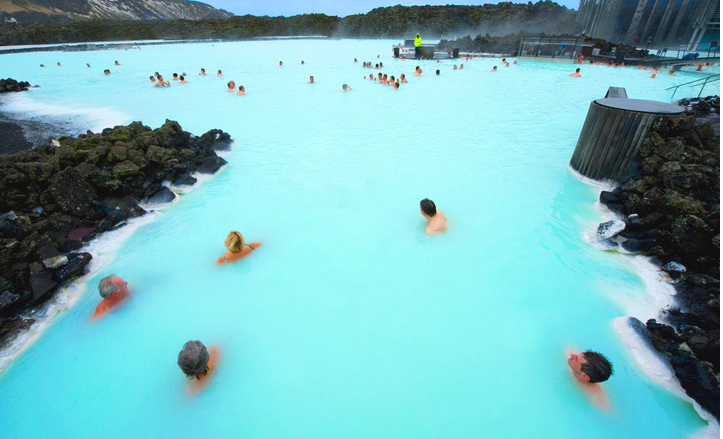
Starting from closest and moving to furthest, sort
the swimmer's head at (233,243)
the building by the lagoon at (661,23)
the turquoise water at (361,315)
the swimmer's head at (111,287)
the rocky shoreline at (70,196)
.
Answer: the turquoise water at (361,315)
the swimmer's head at (111,287)
the rocky shoreline at (70,196)
the swimmer's head at (233,243)
the building by the lagoon at (661,23)

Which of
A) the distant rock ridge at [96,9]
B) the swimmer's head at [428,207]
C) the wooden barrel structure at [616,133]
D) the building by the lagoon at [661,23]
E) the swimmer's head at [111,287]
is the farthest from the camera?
the distant rock ridge at [96,9]

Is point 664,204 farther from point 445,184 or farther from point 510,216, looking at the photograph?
point 445,184

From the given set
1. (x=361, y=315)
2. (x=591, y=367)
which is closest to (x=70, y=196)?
(x=361, y=315)

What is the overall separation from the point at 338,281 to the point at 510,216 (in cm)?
322

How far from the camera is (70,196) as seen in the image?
16.8 ft

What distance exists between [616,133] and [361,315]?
5.01 metres

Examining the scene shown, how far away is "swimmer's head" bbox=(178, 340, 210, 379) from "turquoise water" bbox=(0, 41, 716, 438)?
0.38 meters

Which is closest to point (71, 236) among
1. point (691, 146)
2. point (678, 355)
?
point (678, 355)

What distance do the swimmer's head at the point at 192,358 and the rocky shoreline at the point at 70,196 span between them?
87.8 inches

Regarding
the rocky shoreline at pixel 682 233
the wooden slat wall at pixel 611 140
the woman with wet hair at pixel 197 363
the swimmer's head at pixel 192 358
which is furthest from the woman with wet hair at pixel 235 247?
the wooden slat wall at pixel 611 140

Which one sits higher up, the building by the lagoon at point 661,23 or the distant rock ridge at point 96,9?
the distant rock ridge at point 96,9

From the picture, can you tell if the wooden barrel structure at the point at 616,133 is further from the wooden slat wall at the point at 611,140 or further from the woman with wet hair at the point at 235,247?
the woman with wet hair at the point at 235,247

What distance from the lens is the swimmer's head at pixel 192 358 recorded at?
2.79 metres

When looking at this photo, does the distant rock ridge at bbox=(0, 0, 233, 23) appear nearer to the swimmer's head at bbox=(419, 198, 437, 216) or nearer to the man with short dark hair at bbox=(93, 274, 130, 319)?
the man with short dark hair at bbox=(93, 274, 130, 319)
